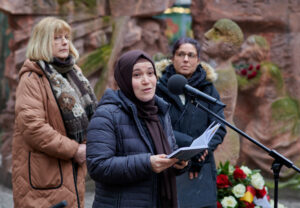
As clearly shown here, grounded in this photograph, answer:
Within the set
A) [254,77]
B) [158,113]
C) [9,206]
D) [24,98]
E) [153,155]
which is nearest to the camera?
[153,155]

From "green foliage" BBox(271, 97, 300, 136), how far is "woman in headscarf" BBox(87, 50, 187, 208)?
4.94 m

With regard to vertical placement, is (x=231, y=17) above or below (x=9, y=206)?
above

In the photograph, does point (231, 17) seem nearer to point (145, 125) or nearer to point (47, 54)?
point (47, 54)

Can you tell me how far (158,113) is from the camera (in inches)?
113

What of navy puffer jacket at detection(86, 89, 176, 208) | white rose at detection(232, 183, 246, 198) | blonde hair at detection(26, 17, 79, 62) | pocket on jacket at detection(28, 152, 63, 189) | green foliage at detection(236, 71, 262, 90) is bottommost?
white rose at detection(232, 183, 246, 198)

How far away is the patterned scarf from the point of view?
357 centimetres

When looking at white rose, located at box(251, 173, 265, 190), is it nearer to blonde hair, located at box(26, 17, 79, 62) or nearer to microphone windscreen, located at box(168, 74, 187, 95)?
microphone windscreen, located at box(168, 74, 187, 95)

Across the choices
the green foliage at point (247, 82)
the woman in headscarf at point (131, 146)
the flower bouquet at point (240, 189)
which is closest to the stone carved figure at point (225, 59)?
the flower bouquet at point (240, 189)

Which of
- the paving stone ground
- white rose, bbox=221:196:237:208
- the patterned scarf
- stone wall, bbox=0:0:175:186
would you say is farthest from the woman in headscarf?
stone wall, bbox=0:0:175:186

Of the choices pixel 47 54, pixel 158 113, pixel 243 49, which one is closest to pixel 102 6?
pixel 243 49

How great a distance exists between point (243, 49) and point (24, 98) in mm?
4397

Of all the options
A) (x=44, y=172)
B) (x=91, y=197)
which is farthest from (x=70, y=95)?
(x=91, y=197)

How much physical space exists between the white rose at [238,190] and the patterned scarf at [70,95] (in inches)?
52.8

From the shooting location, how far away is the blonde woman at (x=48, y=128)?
3.49 metres
